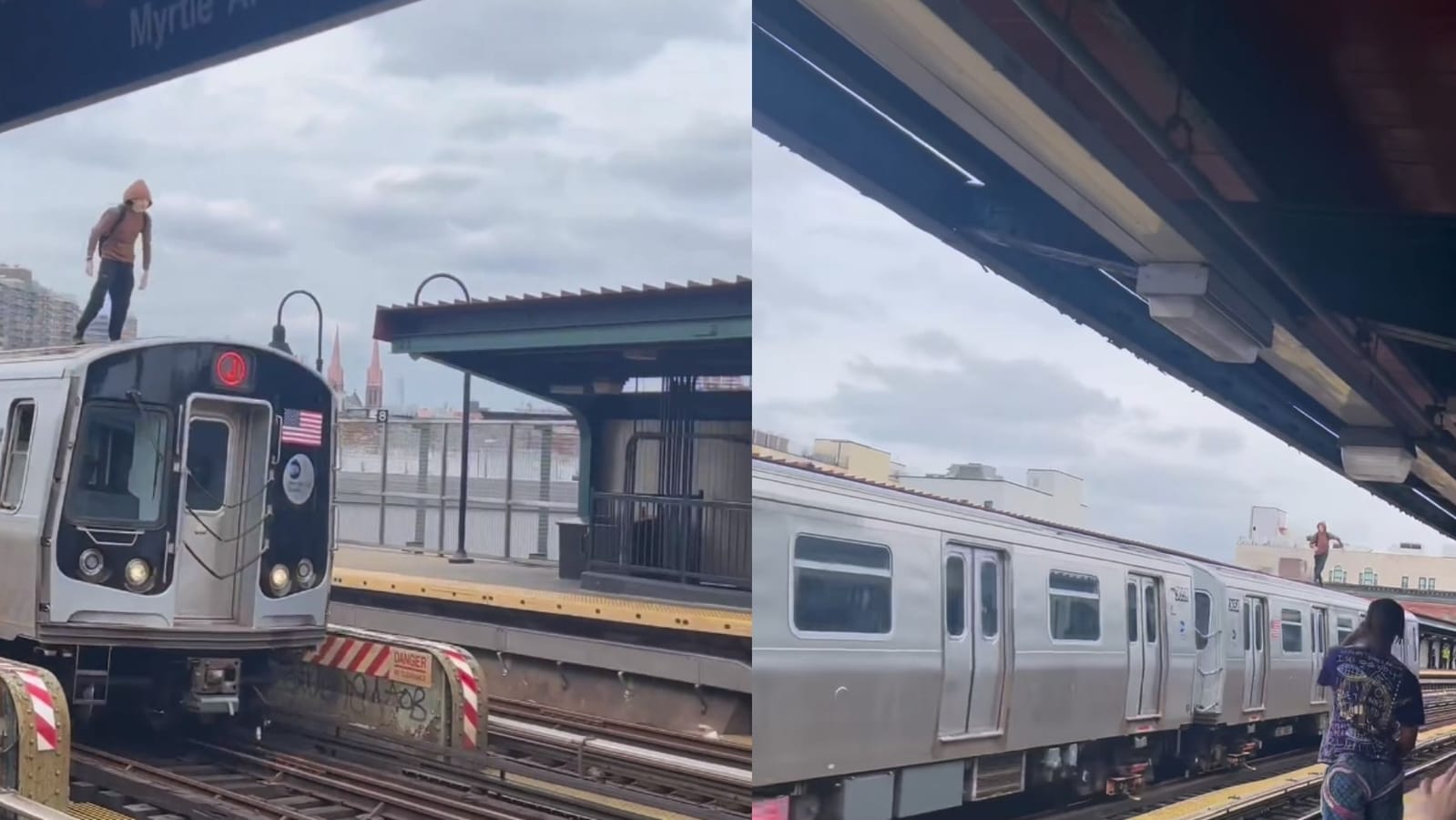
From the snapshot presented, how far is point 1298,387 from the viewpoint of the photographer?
5.57 feet

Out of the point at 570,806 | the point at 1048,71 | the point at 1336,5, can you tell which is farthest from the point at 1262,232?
the point at 570,806

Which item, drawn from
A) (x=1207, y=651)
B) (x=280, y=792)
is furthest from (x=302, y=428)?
(x=1207, y=651)

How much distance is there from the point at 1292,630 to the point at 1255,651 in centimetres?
8

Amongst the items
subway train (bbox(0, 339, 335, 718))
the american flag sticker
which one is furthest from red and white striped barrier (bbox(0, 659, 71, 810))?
the american flag sticker

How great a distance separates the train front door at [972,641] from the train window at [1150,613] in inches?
7.6

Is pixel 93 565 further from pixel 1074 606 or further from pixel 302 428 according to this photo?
pixel 1074 606

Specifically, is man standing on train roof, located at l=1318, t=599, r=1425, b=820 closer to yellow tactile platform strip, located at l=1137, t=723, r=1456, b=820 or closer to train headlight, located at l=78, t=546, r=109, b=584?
yellow tactile platform strip, located at l=1137, t=723, r=1456, b=820

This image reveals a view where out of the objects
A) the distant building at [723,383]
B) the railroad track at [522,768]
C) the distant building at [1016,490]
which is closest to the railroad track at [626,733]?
the railroad track at [522,768]

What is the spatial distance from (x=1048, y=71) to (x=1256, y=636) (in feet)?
2.60

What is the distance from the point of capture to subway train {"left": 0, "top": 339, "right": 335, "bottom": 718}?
3879mm

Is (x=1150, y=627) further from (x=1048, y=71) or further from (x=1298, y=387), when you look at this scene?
(x=1048, y=71)

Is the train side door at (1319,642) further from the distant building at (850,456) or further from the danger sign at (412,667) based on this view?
the danger sign at (412,667)

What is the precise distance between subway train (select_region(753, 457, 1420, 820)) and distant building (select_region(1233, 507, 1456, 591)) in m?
0.03

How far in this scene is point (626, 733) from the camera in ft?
14.8
